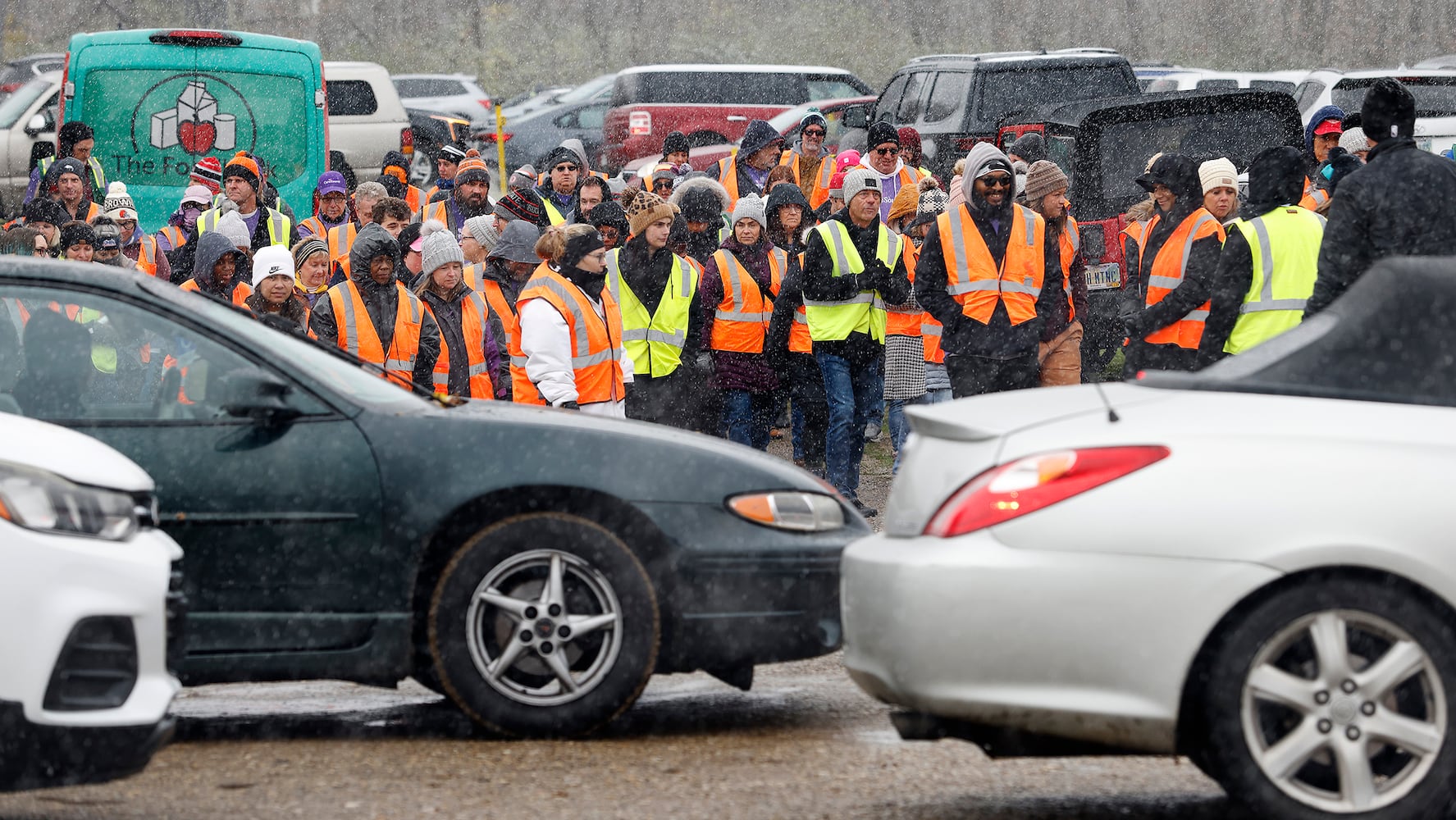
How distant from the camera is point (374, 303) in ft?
32.4

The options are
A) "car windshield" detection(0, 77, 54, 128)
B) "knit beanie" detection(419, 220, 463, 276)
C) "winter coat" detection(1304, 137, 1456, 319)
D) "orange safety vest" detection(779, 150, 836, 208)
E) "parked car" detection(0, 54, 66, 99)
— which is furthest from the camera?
"parked car" detection(0, 54, 66, 99)

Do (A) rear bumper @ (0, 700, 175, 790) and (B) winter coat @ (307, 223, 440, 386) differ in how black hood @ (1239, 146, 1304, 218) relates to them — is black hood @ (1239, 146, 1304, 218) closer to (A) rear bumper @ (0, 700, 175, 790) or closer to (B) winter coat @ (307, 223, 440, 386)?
(B) winter coat @ (307, 223, 440, 386)

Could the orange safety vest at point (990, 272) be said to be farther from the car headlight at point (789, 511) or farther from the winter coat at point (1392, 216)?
the car headlight at point (789, 511)

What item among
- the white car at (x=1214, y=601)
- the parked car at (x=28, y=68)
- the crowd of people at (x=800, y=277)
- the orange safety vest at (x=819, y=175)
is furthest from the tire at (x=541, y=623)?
the parked car at (x=28, y=68)

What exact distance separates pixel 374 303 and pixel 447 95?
98.9 ft

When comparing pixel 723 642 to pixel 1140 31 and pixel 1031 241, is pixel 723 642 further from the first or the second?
pixel 1140 31

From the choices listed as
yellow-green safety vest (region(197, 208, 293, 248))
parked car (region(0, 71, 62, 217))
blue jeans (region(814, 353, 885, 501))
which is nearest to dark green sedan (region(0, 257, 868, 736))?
blue jeans (region(814, 353, 885, 501))

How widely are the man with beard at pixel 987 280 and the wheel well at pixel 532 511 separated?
3844mm

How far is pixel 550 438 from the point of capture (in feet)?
21.6

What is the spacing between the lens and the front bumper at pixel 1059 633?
4949 millimetres

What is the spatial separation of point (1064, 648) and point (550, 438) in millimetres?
2127

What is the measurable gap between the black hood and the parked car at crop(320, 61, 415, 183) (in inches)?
718

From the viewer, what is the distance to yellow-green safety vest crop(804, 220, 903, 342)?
37.4 ft

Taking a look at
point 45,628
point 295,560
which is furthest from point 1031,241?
point 45,628
